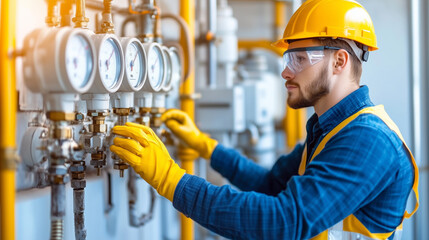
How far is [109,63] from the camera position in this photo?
0.96 m

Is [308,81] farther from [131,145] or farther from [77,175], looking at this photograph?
[77,175]

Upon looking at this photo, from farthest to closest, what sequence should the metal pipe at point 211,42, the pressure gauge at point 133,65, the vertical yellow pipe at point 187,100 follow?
the metal pipe at point 211,42 → the vertical yellow pipe at point 187,100 → the pressure gauge at point 133,65

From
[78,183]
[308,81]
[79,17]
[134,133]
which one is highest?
[79,17]

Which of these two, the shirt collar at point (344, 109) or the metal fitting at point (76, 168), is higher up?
the shirt collar at point (344, 109)

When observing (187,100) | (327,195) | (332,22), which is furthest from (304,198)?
(187,100)

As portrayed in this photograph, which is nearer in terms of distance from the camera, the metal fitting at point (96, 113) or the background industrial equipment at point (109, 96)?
the background industrial equipment at point (109, 96)

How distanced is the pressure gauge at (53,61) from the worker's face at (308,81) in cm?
54

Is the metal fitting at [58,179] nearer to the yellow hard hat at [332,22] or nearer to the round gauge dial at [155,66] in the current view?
the round gauge dial at [155,66]

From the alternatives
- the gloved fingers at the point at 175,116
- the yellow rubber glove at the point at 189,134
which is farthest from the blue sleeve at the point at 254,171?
the gloved fingers at the point at 175,116

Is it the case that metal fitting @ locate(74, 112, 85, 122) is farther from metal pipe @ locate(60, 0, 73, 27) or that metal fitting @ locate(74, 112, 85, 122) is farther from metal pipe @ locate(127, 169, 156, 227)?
metal pipe @ locate(127, 169, 156, 227)

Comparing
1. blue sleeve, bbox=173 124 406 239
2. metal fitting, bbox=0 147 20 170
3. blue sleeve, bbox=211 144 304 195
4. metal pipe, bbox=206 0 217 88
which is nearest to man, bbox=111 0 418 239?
blue sleeve, bbox=173 124 406 239

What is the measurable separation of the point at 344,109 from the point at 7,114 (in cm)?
76

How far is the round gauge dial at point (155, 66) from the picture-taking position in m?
1.13

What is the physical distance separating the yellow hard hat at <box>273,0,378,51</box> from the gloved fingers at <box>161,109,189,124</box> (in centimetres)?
42
